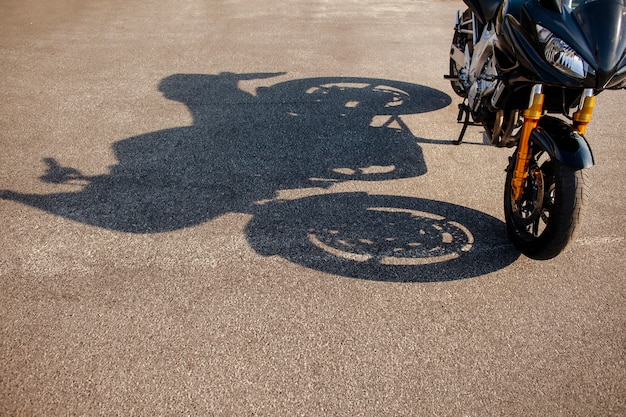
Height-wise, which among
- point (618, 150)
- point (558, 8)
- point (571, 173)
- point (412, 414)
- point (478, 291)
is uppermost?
point (558, 8)

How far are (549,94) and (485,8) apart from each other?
63.5 inches

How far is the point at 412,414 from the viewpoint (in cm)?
246

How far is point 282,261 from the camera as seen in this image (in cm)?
340

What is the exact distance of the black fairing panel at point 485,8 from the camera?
14.7 feet

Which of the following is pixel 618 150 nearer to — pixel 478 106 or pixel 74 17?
pixel 478 106

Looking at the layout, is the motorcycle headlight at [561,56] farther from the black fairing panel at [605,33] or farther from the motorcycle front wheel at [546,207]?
the motorcycle front wheel at [546,207]

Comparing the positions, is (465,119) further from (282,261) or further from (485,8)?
(282,261)

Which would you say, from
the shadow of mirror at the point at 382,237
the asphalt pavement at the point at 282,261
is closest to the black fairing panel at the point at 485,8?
the asphalt pavement at the point at 282,261

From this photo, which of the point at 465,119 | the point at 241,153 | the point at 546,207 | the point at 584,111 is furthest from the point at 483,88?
the point at 241,153

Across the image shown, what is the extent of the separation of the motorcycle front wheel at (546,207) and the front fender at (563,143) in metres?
0.04

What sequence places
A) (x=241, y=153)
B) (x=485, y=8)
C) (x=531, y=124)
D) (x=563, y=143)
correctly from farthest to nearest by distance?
(x=241, y=153) → (x=485, y=8) → (x=531, y=124) → (x=563, y=143)

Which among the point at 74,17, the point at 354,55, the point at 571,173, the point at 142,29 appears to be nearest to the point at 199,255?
the point at 571,173

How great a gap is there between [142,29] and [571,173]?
730 cm

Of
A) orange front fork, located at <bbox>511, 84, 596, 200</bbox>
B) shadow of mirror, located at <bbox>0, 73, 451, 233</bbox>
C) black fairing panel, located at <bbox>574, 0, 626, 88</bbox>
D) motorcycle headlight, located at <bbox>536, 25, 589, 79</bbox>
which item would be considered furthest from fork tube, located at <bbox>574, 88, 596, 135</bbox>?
shadow of mirror, located at <bbox>0, 73, 451, 233</bbox>
